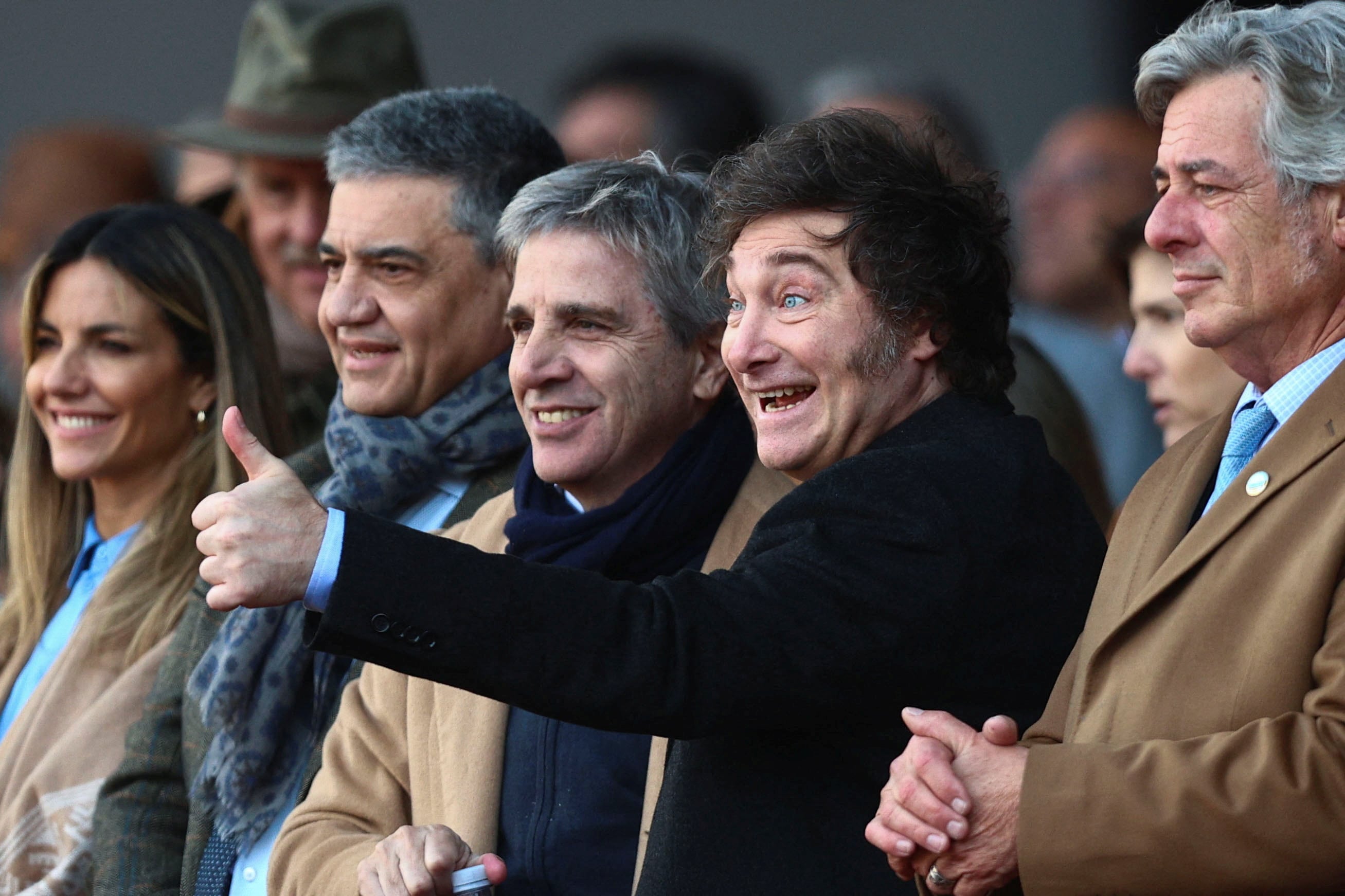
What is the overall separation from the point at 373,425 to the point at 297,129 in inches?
75.0

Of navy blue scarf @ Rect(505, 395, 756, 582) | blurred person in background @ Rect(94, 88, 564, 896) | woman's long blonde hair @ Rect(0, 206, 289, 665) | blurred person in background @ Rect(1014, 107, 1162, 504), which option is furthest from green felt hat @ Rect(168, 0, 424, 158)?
navy blue scarf @ Rect(505, 395, 756, 582)

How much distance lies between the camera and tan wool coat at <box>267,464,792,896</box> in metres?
3.32

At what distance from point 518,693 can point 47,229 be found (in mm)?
4878

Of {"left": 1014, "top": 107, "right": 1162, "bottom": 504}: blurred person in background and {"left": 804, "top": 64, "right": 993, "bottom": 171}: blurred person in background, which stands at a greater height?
{"left": 804, "top": 64, "right": 993, "bottom": 171}: blurred person in background

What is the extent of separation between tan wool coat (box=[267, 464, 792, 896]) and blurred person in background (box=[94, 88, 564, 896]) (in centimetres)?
27

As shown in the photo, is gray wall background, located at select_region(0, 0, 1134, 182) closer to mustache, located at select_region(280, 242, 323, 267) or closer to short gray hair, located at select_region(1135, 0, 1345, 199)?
mustache, located at select_region(280, 242, 323, 267)

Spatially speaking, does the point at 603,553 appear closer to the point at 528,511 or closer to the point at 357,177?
the point at 528,511

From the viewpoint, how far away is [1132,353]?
4.45 metres

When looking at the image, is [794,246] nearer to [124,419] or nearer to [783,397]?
[783,397]

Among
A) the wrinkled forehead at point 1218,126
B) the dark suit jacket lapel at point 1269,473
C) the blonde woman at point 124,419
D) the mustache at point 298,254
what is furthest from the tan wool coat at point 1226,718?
the mustache at point 298,254

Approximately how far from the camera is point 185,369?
4.74 meters

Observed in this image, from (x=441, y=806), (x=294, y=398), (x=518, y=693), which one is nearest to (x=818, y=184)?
(x=518, y=693)

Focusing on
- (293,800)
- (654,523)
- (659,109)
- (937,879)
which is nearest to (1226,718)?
(937,879)

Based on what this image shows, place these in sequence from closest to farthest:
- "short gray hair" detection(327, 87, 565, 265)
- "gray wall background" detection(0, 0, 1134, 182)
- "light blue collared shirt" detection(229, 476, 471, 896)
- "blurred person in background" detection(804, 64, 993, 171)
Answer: "light blue collared shirt" detection(229, 476, 471, 896)
"short gray hair" detection(327, 87, 565, 265)
"blurred person in background" detection(804, 64, 993, 171)
"gray wall background" detection(0, 0, 1134, 182)
